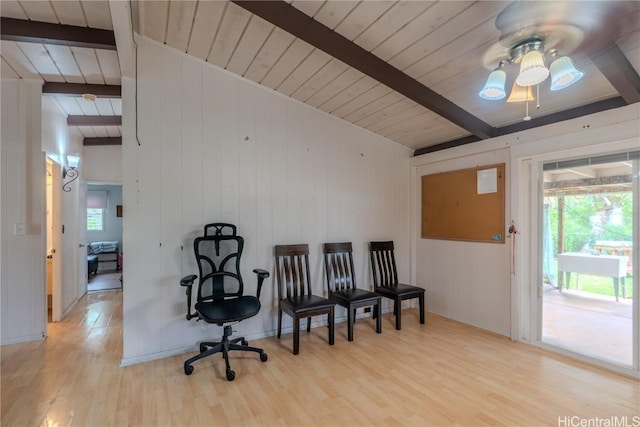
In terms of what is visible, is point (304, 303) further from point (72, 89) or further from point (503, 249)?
point (72, 89)

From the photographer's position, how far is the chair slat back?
3.51m

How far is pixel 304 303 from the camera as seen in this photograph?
2922 millimetres

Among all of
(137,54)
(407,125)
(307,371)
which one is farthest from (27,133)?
(407,125)

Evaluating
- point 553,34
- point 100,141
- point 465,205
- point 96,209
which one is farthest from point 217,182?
point 96,209

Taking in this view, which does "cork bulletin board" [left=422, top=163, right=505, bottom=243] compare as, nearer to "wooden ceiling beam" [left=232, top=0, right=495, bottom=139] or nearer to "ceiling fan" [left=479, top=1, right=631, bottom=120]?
"wooden ceiling beam" [left=232, top=0, right=495, bottom=139]

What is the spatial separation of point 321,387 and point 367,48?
261 cm

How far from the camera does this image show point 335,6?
1.96 meters

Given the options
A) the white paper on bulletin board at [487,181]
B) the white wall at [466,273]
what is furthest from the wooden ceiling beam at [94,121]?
the white paper on bulletin board at [487,181]

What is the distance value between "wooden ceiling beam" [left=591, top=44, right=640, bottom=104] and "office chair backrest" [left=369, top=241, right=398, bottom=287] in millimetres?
2566

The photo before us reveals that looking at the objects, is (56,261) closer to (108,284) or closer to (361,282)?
(108,284)

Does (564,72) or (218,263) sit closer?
(564,72)

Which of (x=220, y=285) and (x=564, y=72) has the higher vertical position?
(x=564, y=72)

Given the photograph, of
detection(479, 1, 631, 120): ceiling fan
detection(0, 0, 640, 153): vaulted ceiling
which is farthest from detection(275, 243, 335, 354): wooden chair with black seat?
detection(479, 1, 631, 120): ceiling fan

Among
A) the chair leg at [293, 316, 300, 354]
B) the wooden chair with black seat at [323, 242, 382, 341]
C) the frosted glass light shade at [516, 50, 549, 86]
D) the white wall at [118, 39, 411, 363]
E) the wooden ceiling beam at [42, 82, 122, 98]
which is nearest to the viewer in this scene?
the frosted glass light shade at [516, 50, 549, 86]
